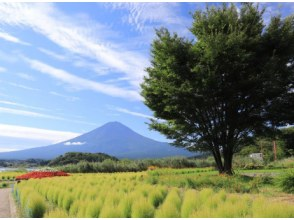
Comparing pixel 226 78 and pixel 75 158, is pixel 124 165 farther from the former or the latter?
pixel 75 158

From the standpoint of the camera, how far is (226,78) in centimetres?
2036

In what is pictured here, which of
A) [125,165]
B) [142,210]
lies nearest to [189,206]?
[142,210]

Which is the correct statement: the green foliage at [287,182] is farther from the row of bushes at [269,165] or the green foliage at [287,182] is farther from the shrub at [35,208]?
the row of bushes at [269,165]

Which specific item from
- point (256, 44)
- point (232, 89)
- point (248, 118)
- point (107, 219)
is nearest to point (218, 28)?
point (256, 44)

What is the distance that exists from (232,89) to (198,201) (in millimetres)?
11969

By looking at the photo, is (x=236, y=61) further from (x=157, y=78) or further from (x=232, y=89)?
(x=157, y=78)

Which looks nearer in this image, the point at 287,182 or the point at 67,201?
the point at 67,201

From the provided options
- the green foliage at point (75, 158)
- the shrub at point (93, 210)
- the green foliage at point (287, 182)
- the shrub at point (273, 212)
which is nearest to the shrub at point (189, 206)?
the shrub at point (273, 212)

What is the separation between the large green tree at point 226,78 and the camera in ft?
64.1

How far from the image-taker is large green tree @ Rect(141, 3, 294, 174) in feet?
64.1

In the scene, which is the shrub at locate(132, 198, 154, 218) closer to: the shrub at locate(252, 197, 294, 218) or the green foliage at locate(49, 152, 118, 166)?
the shrub at locate(252, 197, 294, 218)

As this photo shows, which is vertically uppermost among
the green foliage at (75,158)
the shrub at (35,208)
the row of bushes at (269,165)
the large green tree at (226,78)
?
the large green tree at (226,78)

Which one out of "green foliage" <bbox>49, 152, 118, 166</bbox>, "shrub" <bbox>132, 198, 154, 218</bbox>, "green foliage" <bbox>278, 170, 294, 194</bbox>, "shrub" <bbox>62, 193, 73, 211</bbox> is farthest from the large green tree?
"green foliage" <bbox>49, 152, 118, 166</bbox>

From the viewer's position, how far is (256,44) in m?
20.4
